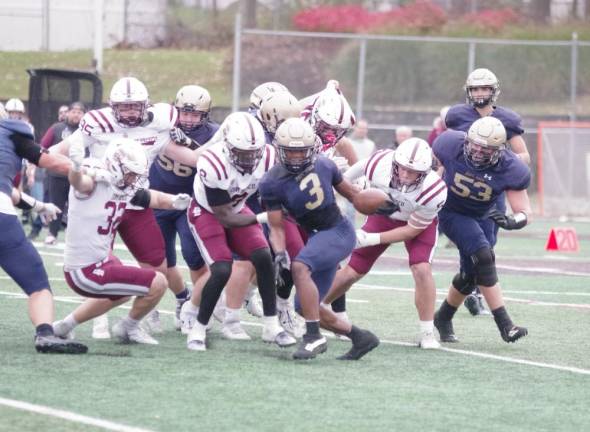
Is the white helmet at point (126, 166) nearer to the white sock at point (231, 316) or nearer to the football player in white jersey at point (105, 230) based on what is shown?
the football player in white jersey at point (105, 230)

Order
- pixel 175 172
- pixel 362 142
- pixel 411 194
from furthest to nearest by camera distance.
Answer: pixel 362 142
pixel 175 172
pixel 411 194

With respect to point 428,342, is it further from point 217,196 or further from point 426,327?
point 217,196

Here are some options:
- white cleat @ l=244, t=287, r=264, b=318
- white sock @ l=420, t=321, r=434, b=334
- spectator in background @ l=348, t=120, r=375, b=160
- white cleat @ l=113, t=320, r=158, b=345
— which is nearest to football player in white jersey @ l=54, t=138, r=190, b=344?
white cleat @ l=113, t=320, r=158, b=345

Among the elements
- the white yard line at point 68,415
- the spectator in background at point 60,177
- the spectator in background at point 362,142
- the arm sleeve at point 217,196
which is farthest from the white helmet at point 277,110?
the spectator in background at point 362,142

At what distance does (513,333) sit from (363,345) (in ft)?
3.84

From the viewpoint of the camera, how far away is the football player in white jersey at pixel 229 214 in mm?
7734

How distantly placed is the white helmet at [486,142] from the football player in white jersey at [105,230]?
2176 mm

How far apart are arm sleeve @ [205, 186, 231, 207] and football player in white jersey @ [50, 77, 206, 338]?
1.84 feet

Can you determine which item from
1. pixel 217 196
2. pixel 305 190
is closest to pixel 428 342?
pixel 305 190

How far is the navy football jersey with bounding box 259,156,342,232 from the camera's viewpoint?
7.61 meters

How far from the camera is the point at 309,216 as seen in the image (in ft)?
25.5

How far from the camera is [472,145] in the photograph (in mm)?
8445

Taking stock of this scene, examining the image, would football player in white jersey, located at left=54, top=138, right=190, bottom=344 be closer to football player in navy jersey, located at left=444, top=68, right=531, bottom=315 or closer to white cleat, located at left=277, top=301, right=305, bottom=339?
white cleat, located at left=277, top=301, right=305, bottom=339

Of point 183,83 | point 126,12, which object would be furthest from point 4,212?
point 126,12
